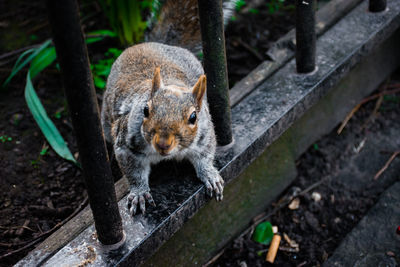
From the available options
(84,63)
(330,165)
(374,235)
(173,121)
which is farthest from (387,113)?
(84,63)

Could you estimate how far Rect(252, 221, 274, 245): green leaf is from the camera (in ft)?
6.17

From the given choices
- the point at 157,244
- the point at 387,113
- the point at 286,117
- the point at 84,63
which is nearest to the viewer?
the point at 84,63

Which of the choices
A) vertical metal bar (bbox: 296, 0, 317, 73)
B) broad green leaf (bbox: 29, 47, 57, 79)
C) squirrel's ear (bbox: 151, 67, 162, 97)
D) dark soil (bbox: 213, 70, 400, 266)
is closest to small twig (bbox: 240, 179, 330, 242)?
dark soil (bbox: 213, 70, 400, 266)

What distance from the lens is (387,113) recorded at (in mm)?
2527

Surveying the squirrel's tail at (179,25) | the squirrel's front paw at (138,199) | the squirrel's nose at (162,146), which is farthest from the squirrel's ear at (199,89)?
the squirrel's tail at (179,25)

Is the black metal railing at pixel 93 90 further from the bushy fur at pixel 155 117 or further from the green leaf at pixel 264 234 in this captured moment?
the green leaf at pixel 264 234

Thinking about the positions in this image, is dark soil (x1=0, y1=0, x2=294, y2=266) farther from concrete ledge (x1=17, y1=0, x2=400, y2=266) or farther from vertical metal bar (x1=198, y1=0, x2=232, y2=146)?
vertical metal bar (x1=198, y1=0, x2=232, y2=146)

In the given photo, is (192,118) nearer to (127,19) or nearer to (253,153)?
(253,153)

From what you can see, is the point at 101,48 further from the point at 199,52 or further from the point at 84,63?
the point at 84,63

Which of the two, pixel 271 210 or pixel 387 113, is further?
pixel 387 113

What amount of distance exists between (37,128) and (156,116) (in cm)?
104

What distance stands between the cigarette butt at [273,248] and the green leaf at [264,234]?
2 cm

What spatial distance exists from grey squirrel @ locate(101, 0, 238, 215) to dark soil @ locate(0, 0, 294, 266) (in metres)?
0.32

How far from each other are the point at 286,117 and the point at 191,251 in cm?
64
